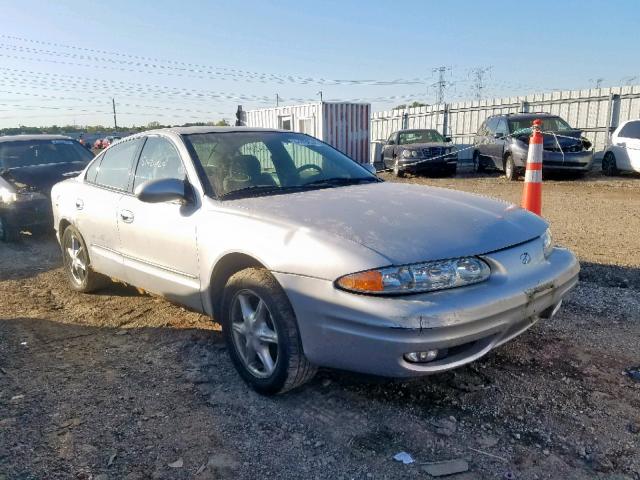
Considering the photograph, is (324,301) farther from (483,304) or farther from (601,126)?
(601,126)

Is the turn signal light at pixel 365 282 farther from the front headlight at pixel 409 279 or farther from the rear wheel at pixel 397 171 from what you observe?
the rear wheel at pixel 397 171

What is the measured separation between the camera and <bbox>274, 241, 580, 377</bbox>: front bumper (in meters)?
2.34

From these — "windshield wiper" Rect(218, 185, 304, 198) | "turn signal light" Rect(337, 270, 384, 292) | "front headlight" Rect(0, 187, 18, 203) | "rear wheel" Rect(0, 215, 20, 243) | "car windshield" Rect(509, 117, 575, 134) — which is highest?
"car windshield" Rect(509, 117, 575, 134)

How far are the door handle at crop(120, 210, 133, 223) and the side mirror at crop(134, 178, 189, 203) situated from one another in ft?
2.15

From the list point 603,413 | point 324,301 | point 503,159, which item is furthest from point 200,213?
point 503,159

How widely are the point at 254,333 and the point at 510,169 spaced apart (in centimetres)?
1198

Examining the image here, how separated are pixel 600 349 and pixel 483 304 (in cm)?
139

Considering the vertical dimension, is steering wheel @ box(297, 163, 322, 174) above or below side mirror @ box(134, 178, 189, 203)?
above

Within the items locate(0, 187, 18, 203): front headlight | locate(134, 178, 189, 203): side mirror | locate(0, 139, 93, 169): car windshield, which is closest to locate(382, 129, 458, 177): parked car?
locate(0, 139, 93, 169): car windshield

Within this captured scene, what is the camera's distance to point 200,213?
325 cm

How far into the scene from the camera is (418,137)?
15.8 m

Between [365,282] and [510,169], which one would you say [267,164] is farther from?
[510,169]

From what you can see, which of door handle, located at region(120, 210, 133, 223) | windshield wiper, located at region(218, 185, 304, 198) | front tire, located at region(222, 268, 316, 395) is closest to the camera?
front tire, located at region(222, 268, 316, 395)

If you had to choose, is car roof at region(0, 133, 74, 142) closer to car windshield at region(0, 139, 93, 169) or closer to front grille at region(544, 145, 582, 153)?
car windshield at region(0, 139, 93, 169)
